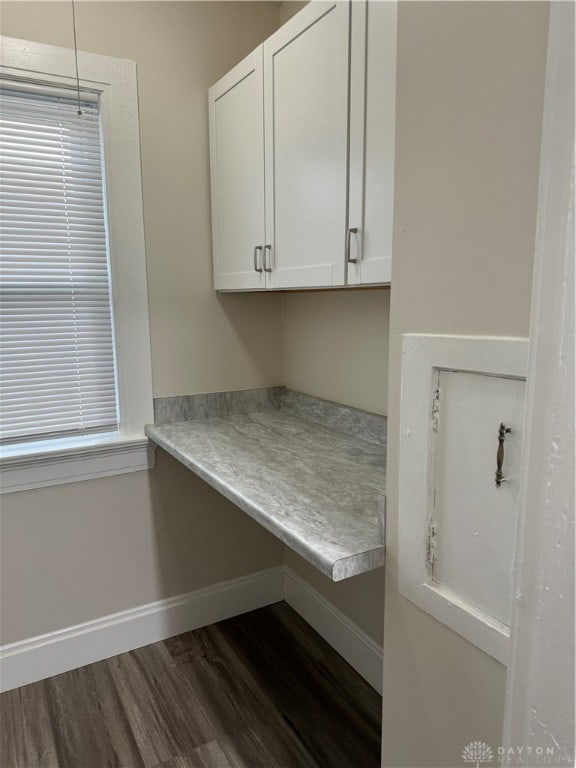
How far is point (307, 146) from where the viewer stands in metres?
1.48

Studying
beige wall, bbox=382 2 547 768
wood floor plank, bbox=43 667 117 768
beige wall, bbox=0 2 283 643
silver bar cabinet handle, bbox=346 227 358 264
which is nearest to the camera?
beige wall, bbox=382 2 547 768

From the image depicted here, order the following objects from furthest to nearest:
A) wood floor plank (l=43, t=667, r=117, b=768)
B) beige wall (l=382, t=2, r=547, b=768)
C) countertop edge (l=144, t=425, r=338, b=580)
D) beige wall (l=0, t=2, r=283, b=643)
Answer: beige wall (l=0, t=2, r=283, b=643) → wood floor plank (l=43, t=667, r=117, b=768) → countertop edge (l=144, t=425, r=338, b=580) → beige wall (l=382, t=2, r=547, b=768)

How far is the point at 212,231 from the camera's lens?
2137 mm

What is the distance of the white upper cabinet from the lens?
1.23m

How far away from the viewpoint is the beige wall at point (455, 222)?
0.64 m

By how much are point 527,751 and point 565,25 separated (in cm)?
69

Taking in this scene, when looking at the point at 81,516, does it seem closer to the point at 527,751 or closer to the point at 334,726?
the point at 334,726

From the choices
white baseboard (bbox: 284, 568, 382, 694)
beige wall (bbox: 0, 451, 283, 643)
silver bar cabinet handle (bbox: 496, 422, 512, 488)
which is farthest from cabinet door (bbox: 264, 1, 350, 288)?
white baseboard (bbox: 284, 568, 382, 694)

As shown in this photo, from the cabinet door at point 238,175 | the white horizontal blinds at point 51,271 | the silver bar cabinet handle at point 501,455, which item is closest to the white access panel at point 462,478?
the silver bar cabinet handle at point 501,455

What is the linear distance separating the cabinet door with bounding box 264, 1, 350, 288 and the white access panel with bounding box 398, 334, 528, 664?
0.65m

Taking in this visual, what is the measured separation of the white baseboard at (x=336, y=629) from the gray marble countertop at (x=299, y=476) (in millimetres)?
770

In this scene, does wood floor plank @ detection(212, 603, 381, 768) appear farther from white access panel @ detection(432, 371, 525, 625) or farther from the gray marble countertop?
white access panel @ detection(432, 371, 525, 625)

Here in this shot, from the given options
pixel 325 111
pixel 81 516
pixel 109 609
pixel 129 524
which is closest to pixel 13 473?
pixel 81 516

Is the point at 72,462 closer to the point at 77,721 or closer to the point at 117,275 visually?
the point at 117,275
